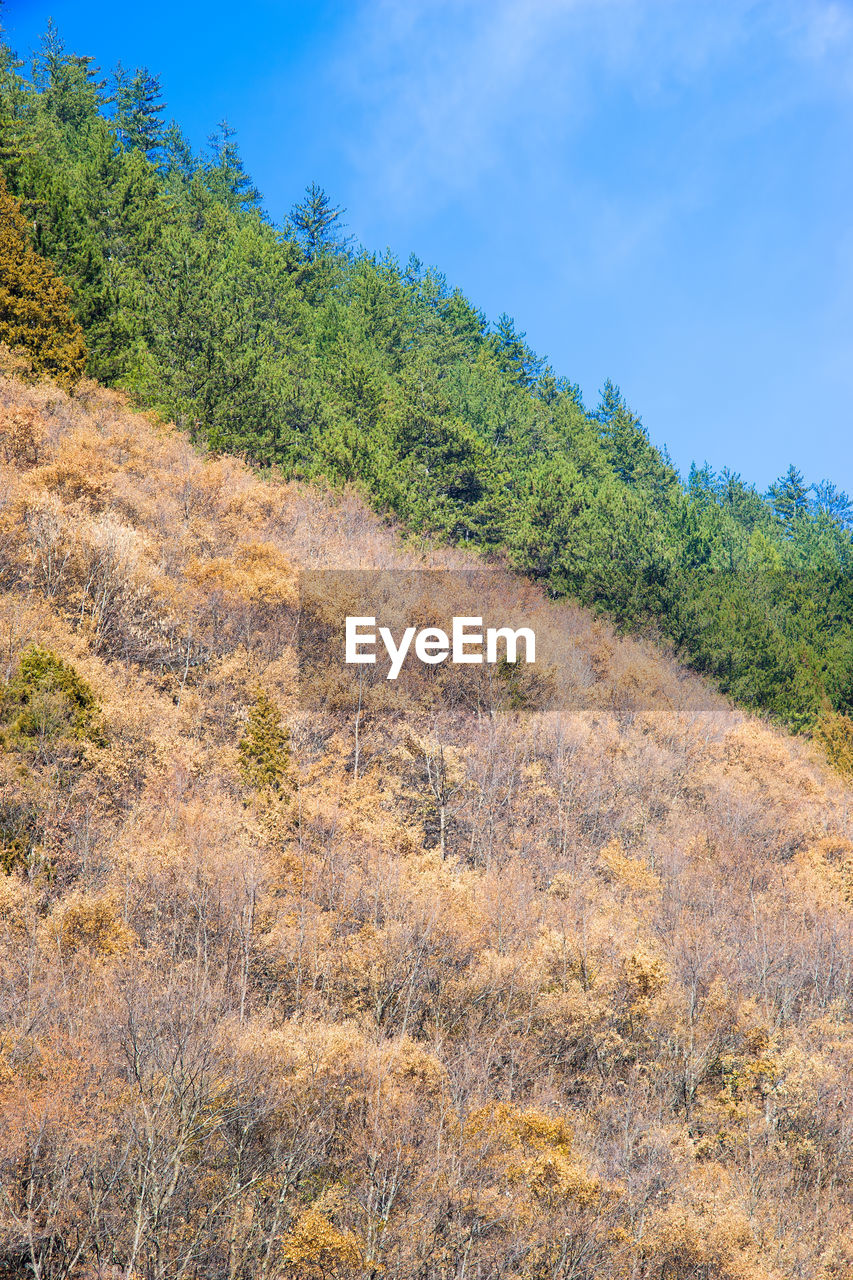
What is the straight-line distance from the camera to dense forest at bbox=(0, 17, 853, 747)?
5197 centimetres

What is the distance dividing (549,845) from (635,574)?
1901cm

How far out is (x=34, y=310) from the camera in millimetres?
46500

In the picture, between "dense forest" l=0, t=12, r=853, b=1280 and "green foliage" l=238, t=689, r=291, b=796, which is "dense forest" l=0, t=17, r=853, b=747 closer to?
"dense forest" l=0, t=12, r=853, b=1280

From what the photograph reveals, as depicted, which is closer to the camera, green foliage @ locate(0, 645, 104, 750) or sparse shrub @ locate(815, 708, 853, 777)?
green foliage @ locate(0, 645, 104, 750)

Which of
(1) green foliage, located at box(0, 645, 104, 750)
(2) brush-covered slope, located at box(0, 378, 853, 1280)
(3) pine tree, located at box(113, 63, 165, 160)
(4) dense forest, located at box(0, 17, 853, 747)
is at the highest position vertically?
(3) pine tree, located at box(113, 63, 165, 160)

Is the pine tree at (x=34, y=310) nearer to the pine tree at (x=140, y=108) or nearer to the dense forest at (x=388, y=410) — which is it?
the dense forest at (x=388, y=410)

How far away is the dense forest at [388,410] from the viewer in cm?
5197

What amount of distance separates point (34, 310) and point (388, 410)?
63.6ft

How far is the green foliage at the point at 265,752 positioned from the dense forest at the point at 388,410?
1597cm

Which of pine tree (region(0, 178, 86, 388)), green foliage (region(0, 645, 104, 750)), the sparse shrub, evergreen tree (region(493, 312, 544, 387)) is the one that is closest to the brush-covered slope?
green foliage (region(0, 645, 104, 750))

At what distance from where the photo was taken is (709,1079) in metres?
37.1

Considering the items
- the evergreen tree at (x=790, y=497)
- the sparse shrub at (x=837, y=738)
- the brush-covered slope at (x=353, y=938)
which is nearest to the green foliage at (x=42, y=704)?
the brush-covered slope at (x=353, y=938)

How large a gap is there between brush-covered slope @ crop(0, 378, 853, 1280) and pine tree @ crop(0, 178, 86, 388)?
5.66ft

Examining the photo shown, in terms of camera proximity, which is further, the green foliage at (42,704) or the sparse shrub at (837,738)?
the sparse shrub at (837,738)
